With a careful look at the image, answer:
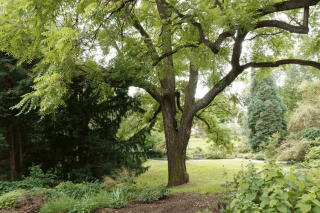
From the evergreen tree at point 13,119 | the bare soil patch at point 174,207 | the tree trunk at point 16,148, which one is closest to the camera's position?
the bare soil patch at point 174,207

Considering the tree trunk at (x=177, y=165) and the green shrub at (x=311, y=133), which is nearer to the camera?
the tree trunk at (x=177, y=165)

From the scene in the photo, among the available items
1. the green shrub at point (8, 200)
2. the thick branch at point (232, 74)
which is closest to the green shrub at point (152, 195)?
the green shrub at point (8, 200)

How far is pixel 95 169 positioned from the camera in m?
8.70

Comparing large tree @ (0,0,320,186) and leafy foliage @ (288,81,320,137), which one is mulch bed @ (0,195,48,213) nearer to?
large tree @ (0,0,320,186)

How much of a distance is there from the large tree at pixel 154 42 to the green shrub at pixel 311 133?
22.2 ft

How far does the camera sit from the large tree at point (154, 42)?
11.3 feet

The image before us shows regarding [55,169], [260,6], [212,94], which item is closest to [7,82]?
[55,169]

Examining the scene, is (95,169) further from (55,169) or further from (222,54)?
(222,54)

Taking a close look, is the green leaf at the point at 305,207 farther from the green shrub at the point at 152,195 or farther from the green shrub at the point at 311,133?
the green shrub at the point at 311,133

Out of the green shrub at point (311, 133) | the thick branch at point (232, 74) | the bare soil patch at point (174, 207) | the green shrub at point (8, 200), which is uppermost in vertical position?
the thick branch at point (232, 74)

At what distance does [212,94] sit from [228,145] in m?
4.43

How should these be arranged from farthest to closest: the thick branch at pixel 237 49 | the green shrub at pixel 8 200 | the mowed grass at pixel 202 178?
the mowed grass at pixel 202 178, the thick branch at pixel 237 49, the green shrub at pixel 8 200

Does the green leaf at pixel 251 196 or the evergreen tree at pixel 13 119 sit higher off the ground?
the evergreen tree at pixel 13 119

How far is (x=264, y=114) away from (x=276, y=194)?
60.2 ft
